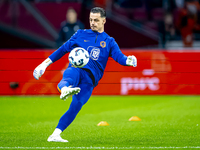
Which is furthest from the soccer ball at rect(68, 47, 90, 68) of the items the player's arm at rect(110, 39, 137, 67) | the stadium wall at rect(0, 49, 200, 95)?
the stadium wall at rect(0, 49, 200, 95)

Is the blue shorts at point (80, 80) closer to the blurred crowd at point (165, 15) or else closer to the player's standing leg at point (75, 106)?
the player's standing leg at point (75, 106)

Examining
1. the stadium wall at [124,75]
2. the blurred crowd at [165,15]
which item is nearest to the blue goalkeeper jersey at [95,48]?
the stadium wall at [124,75]

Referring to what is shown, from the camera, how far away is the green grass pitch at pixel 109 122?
19.9 ft

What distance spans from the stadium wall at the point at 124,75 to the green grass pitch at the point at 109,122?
0.27m

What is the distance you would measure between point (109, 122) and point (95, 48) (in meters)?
2.46

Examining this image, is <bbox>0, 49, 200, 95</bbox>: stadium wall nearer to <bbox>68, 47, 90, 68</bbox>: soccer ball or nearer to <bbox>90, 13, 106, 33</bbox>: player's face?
<bbox>90, 13, 106, 33</bbox>: player's face

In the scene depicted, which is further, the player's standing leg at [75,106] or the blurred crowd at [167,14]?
the blurred crowd at [167,14]

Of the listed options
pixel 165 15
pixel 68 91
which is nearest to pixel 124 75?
pixel 165 15

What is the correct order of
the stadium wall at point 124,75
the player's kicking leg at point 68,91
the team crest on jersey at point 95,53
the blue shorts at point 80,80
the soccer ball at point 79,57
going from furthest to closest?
the stadium wall at point 124,75 → the team crest on jersey at point 95,53 → the blue shorts at point 80,80 → the soccer ball at point 79,57 → the player's kicking leg at point 68,91

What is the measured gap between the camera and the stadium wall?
12.0 meters

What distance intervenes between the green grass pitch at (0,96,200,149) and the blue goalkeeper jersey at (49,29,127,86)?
3.48ft

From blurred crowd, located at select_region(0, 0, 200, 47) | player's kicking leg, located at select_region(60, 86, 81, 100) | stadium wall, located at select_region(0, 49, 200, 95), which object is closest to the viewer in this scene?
player's kicking leg, located at select_region(60, 86, 81, 100)

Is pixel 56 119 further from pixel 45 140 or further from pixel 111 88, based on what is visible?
pixel 111 88

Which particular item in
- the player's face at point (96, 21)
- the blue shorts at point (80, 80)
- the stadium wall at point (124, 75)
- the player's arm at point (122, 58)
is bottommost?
the stadium wall at point (124, 75)
